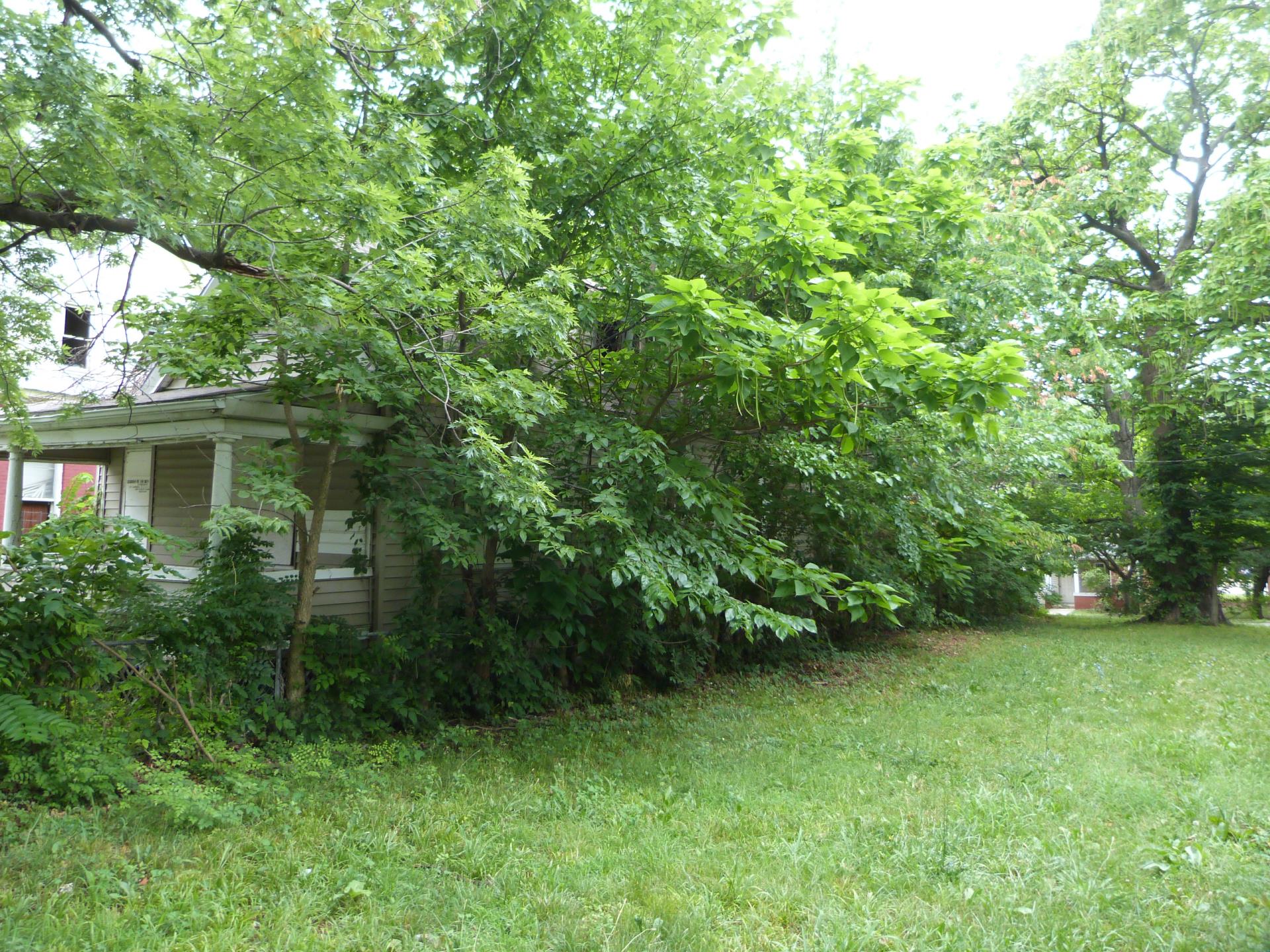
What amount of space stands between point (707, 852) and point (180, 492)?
7.93 m

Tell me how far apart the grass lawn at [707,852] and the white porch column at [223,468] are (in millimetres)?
2767

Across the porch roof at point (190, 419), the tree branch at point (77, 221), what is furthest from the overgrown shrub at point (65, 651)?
the tree branch at point (77, 221)

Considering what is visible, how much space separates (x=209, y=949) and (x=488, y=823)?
1.74 meters

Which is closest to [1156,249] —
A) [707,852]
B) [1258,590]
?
[1258,590]

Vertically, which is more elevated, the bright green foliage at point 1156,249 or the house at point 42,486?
the bright green foliage at point 1156,249

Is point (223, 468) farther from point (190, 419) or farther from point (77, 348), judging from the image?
point (77, 348)

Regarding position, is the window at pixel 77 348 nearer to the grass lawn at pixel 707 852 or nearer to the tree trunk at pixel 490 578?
the tree trunk at pixel 490 578

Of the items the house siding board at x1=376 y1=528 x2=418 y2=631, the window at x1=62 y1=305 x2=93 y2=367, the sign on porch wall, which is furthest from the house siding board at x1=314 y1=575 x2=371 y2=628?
the sign on porch wall

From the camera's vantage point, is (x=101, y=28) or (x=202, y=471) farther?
(x=202, y=471)

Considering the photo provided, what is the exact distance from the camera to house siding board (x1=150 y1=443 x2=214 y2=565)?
9.25 meters

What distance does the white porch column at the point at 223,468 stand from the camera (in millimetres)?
7125

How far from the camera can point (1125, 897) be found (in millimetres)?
3895

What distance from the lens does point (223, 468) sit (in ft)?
23.5

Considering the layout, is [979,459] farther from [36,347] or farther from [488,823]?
[36,347]
